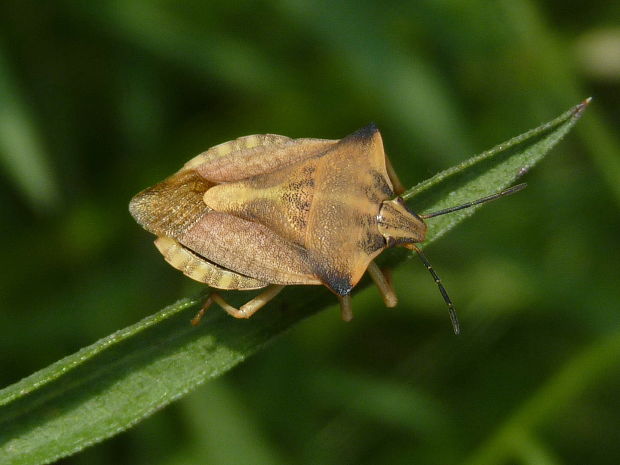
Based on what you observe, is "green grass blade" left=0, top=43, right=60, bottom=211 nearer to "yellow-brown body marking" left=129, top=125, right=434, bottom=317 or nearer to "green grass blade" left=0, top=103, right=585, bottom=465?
"yellow-brown body marking" left=129, top=125, right=434, bottom=317

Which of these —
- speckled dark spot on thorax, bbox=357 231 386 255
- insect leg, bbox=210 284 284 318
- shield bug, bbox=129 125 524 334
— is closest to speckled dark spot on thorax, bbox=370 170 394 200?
shield bug, bbox=129 125 524 334

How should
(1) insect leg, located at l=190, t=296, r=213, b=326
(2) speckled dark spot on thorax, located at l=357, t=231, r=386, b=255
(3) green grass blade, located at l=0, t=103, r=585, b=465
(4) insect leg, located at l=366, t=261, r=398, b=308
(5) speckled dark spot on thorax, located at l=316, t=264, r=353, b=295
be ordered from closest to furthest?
(3) green grass blade, located at l=0, t=103, r=585, b=465, (1) insect leg, located at l=190, t=296, r=213, b=326, (5) speckled dark spot on thorax, located at l=316, t=264, r=353, b=295, (2) speckled dark spot on thorax, located at l=357, t=231, r=386, b=255, (4) insect leg, located at l=366, t=261, r=398, b=308

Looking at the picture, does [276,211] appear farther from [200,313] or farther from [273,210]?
[200,313]

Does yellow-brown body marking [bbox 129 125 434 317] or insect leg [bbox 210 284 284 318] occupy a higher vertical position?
yellow-brown body marking [bbox 129 125 434 317]

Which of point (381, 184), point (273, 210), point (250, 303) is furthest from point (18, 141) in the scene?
point (381, 184)

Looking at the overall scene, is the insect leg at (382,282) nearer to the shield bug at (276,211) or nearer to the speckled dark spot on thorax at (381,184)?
the shield bug at (276,211)

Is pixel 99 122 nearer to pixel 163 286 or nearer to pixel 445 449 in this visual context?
pixel 163 286
